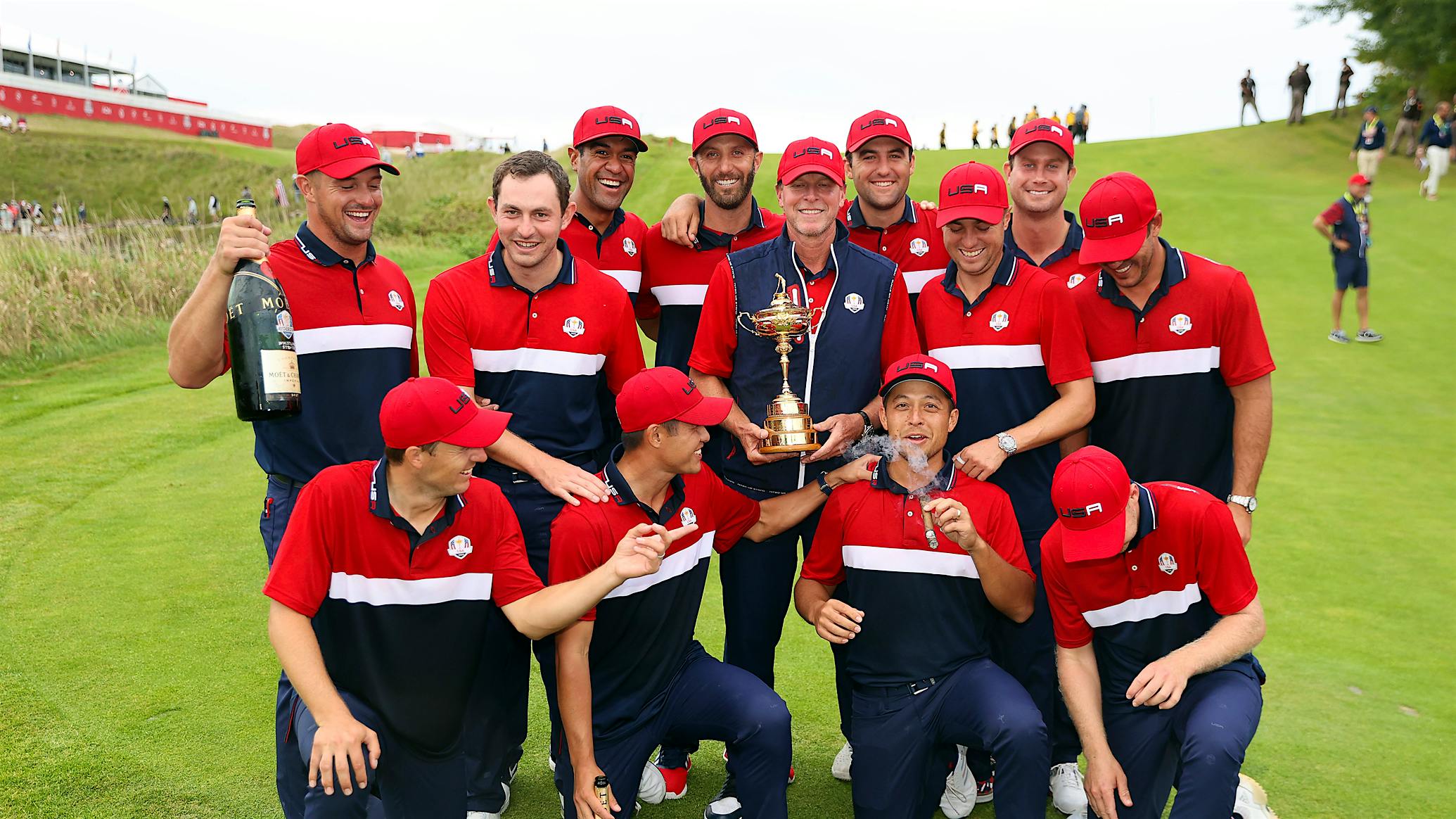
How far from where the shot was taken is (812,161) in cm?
491

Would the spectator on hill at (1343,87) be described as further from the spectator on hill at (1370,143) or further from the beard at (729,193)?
the beard at (729,193)

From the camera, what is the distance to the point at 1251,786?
459 cm

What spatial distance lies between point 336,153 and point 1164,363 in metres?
3.72

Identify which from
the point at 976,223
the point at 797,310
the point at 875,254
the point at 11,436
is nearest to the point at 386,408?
the point at 797,310

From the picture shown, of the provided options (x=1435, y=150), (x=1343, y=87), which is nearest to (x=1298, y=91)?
(x=1343, y=87)

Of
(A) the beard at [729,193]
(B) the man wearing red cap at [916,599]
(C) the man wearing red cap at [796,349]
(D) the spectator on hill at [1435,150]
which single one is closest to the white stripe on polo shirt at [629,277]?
(A) the beard at [729,193]

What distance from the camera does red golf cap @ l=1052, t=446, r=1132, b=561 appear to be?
393cm

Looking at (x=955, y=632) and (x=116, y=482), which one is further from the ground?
(x=955, y=632)

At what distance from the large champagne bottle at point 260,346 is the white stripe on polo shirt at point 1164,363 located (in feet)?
11.0

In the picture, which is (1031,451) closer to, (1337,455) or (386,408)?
(386,408)

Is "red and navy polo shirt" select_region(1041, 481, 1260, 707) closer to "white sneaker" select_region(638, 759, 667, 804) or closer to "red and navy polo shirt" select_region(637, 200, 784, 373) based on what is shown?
"white sneaker" select_region(638, 759, 667, 804)

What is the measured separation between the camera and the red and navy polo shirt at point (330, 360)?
181 inches

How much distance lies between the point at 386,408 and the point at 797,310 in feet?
5.79

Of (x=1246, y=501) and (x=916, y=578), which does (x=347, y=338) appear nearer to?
(x=916, y=578)
